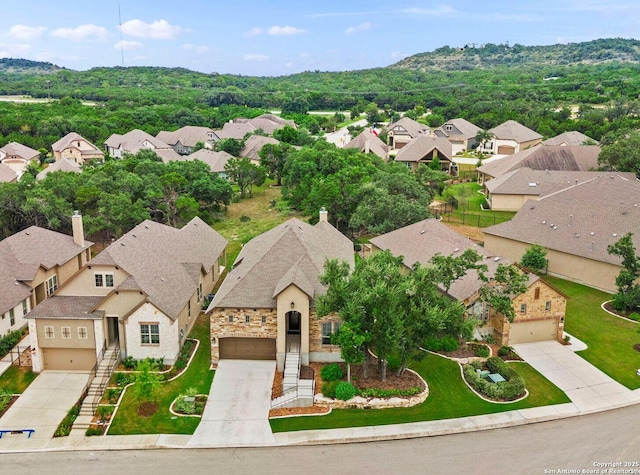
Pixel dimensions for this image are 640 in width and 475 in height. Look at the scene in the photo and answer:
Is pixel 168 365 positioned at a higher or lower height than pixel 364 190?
lower

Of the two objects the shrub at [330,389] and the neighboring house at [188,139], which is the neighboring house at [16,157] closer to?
the neighboring house at [188,139]

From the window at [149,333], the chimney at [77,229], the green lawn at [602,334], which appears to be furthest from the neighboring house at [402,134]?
the window at [149,333]

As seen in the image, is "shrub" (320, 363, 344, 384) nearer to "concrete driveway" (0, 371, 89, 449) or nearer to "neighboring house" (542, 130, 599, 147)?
"concrete driveway" (0, 371, 89, 449)

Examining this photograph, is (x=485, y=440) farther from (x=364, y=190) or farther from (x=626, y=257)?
(x=364, y=190)

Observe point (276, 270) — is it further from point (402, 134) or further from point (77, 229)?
point (402, 134)

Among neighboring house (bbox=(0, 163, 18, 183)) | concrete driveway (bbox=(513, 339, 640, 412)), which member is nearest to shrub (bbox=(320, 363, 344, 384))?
concrete driveway (bbox=(513, 339, 640, 412))

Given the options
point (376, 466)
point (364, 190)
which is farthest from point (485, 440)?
point (364, 190)

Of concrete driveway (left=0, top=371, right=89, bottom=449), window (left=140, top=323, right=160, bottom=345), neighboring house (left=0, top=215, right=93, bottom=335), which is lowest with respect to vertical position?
concrete driveway (left=0, top=371, right=89, bottom=449)
